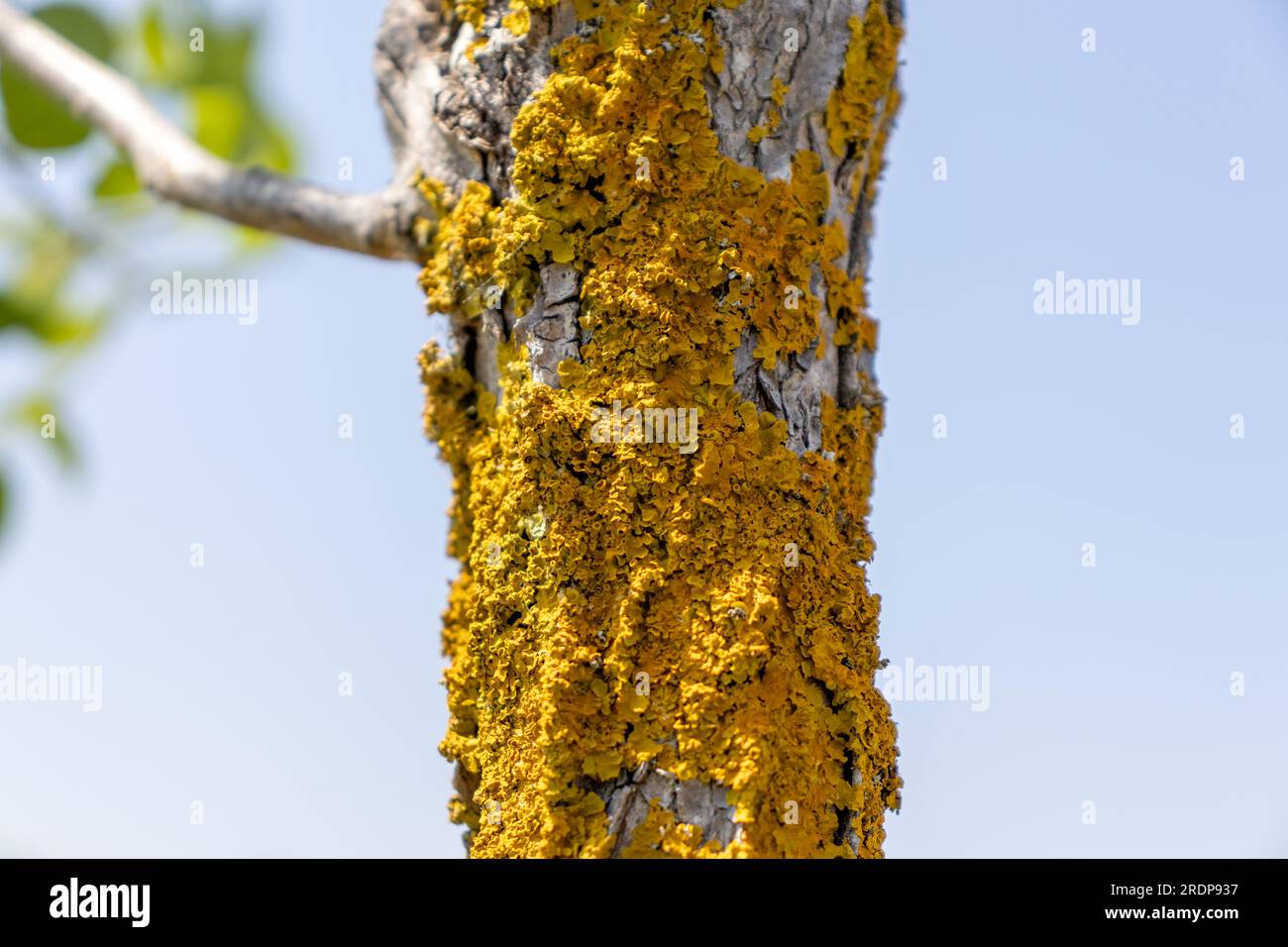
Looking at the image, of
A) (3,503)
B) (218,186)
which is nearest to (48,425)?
(3,503)

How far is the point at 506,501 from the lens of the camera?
1.67m

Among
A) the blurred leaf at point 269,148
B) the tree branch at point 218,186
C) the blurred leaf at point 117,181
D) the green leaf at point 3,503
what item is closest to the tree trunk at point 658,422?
the tree branch at point 218,186

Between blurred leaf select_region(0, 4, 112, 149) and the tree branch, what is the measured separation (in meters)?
0.02

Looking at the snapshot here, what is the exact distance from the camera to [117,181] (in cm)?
197

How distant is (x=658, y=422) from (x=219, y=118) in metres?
0.97

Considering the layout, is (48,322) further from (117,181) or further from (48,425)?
(117,181)

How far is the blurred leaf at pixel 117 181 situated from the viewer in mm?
1946

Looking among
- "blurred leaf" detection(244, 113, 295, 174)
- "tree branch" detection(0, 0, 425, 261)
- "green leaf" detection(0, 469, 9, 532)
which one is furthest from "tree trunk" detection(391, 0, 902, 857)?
"green leaf" detection(0, 469, 9, 532)

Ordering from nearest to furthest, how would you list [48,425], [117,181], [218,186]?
1. [48,425]
2. [218,186]
3. [117,181]

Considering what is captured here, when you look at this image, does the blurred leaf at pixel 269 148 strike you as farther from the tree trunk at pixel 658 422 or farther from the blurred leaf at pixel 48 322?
the blurred leaf at pixel 48 322
